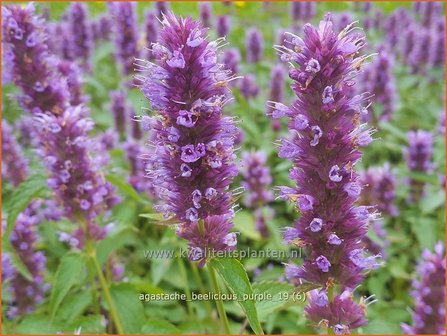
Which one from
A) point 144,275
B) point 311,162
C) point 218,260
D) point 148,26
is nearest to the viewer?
point 311,162

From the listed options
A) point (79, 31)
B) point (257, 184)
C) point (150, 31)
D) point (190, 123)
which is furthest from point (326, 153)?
point (79, 31)

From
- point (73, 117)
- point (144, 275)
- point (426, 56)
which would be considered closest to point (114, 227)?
point (73, 117)

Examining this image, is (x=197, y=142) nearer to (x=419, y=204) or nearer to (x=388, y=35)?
(x=419, y=204)

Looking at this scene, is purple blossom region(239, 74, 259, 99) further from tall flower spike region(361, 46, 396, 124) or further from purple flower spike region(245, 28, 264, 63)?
tall flower spike region(361, 46, 396, 124)

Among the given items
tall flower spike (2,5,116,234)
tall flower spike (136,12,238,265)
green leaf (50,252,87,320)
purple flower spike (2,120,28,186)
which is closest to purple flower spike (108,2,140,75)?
purple flower spike (2,120,28,186)

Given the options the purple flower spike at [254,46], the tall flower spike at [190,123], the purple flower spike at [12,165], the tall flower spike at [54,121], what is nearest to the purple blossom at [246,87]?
the purple flower spike at [254,46]

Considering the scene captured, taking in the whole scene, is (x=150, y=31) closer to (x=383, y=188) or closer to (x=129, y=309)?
(x=383, y=188)
